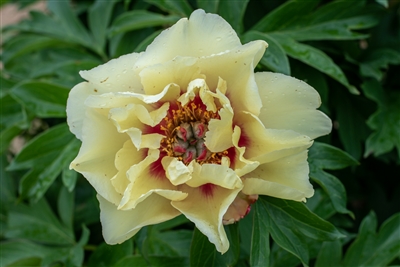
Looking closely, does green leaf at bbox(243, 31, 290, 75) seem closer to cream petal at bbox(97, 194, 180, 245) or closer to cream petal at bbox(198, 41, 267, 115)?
cream petal at bbox(198, 41, 267, 115)

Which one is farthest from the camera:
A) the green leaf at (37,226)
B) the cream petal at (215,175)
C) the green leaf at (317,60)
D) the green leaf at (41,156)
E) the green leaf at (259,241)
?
the green leaf at (37,226)

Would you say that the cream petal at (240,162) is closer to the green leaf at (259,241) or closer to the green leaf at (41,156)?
the green leaf at (259,241)

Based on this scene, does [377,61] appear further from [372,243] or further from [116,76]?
[116,76]

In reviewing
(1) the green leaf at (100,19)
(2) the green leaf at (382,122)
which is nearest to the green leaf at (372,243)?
(2) the green leaf at (382,122)

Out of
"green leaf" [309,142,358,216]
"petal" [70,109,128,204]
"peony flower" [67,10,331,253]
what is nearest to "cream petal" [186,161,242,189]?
"peony flower" [67,10,331,253]

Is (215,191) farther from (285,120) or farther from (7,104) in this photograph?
(7,104)
